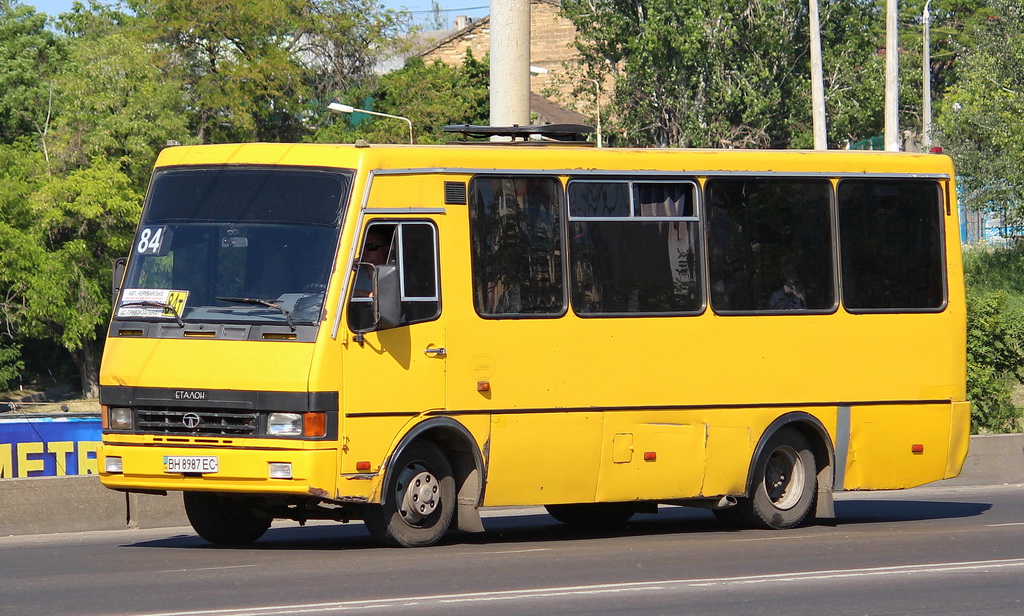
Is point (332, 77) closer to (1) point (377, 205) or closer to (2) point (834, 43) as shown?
(2) point (834, 43)

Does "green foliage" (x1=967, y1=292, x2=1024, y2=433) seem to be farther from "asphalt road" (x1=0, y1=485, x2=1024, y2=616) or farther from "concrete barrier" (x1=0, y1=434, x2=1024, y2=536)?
"concrete barrier" (x1=0, y1=434, x2=1024, y2=536)

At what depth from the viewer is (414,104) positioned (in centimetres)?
6381

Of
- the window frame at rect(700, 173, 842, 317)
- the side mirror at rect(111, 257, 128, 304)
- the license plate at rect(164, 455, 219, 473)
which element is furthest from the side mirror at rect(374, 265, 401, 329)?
the window frame at rect(700, 173, 842, 317)

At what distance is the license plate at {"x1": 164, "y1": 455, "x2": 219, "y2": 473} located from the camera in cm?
1058

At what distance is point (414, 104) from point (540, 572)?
55.0 meters

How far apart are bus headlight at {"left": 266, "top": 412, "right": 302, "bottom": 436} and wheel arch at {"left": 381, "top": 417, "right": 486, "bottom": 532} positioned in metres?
1.12

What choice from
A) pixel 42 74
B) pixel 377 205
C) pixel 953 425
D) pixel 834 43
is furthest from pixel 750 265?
pixel 42 74

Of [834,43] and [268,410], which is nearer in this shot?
[268,410]

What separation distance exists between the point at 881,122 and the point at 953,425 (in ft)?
141

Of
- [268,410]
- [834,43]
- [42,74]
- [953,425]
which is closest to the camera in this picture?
[268,410]

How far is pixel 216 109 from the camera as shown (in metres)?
59.0

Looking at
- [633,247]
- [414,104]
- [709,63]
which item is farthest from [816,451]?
[414,104]

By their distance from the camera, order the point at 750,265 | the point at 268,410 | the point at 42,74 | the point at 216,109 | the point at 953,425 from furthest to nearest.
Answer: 1. the point at 42,74
2. the point at 216,109
3. the point at 953,425
4. the point at 750,265
5. the point at 268,410

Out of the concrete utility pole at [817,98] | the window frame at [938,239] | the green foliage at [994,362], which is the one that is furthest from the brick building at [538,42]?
the window frame at [938,239]
